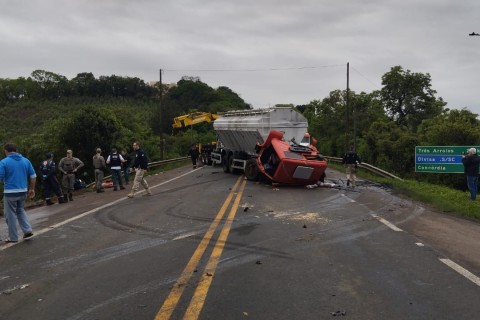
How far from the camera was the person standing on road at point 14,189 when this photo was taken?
845 centimetres

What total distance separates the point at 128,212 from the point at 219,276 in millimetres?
6145

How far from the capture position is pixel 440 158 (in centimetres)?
1995

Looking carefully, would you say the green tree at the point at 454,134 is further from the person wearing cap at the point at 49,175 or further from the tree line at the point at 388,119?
the person wearing cap at the point at 49,175

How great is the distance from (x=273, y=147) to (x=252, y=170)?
7.61ft

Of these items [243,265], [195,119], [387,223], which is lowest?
[387,223]

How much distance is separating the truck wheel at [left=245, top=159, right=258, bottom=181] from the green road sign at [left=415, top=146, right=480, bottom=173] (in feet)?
23.4

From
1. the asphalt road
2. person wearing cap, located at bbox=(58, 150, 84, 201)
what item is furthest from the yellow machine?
the asphalt road

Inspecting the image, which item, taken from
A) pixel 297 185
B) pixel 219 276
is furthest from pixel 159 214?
pixel 297 185

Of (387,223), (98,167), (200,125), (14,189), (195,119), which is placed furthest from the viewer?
(200,125)

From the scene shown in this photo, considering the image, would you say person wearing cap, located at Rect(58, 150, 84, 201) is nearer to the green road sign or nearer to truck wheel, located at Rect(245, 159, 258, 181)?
truck wheel, located at Rect(245, 159, 258, 181)

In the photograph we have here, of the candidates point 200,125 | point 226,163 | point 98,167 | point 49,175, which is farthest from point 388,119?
point 49,175

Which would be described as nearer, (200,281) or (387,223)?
(200,281)

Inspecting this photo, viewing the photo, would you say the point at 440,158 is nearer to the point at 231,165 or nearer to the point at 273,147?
the point at 273,147

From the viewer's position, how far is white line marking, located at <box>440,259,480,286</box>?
5.97 m
